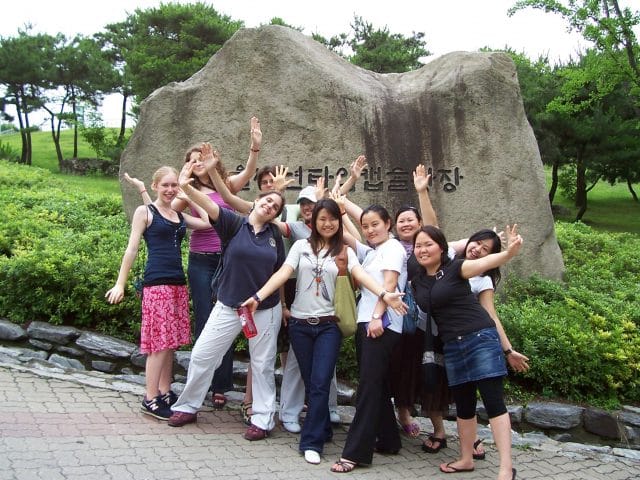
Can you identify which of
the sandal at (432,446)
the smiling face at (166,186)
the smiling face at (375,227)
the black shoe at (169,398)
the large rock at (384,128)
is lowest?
the sandal at (432,446)

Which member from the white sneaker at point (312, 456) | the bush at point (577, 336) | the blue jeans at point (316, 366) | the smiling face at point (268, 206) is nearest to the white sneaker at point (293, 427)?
the blue jeans at point (316, 366)

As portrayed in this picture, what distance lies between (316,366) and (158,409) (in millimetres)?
1238

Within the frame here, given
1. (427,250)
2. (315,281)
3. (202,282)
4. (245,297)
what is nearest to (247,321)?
(245,297)

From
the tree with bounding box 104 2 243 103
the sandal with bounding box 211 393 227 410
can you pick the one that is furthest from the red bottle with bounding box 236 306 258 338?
the tree with bounding box 104 2 243 103

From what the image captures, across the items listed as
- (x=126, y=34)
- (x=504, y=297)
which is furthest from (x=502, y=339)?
(x=126, y=34)

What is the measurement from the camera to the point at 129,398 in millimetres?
4773

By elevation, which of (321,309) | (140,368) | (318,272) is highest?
(318,272)

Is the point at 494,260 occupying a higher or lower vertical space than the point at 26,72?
lower

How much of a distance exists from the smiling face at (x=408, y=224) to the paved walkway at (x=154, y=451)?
1479 mm

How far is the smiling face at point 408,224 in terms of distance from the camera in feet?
13.8

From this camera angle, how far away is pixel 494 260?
138 inches

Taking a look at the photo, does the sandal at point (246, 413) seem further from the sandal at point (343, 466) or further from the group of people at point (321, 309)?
the sandal at point (343, 466)

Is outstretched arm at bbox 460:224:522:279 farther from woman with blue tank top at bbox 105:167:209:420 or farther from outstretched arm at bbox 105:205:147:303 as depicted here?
outstretched arm at bbox 105:205:147:303

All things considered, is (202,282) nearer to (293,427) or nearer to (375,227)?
(293,427)
